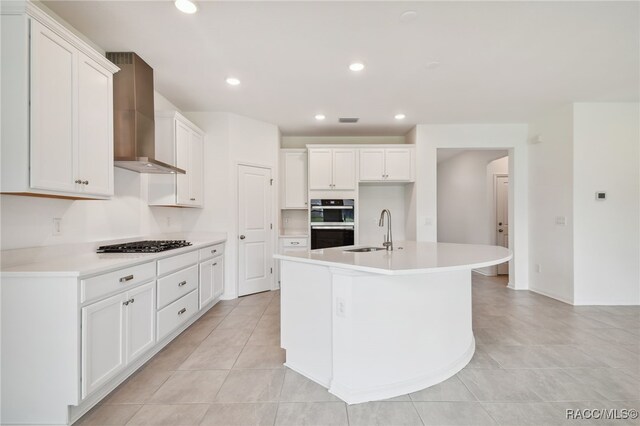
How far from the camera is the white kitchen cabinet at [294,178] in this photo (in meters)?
4.86

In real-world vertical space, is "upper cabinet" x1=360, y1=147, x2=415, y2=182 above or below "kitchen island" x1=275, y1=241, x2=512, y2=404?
above

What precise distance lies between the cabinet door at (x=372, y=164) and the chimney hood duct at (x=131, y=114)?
3.05 m

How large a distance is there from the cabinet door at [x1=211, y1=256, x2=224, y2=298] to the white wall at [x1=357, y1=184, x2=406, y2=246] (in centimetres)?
250

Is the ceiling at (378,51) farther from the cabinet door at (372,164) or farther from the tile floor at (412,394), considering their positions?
the tile floor at (412,394)

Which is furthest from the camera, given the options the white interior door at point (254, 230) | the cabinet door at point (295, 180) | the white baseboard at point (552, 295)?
the cabinet door at point (295, 180)

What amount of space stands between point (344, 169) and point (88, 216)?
3393 millimetres

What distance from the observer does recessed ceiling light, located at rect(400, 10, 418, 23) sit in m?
1.97

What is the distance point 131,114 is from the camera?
2.46m

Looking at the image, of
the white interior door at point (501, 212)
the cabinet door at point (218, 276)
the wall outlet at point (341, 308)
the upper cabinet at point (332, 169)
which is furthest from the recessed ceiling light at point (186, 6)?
the white interior door at point (501, 212)

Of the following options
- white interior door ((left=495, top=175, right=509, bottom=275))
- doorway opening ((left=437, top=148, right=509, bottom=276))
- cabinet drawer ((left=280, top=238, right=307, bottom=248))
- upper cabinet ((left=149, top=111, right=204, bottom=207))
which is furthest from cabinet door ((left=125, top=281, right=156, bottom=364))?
white interior door ((left=495, top=175, right=509, bottom=275))

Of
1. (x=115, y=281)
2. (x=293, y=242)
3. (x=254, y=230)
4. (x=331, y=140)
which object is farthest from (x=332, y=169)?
(x=115, y=281)

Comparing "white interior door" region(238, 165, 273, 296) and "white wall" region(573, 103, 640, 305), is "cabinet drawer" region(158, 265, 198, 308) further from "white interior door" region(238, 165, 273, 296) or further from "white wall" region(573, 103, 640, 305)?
"white wall" region(573, 103, 640, 305)

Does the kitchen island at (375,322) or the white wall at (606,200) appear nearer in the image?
the kitchen island at (375,322)

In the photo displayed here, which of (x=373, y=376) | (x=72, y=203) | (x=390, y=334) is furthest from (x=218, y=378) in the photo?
(x=72, y=203)
